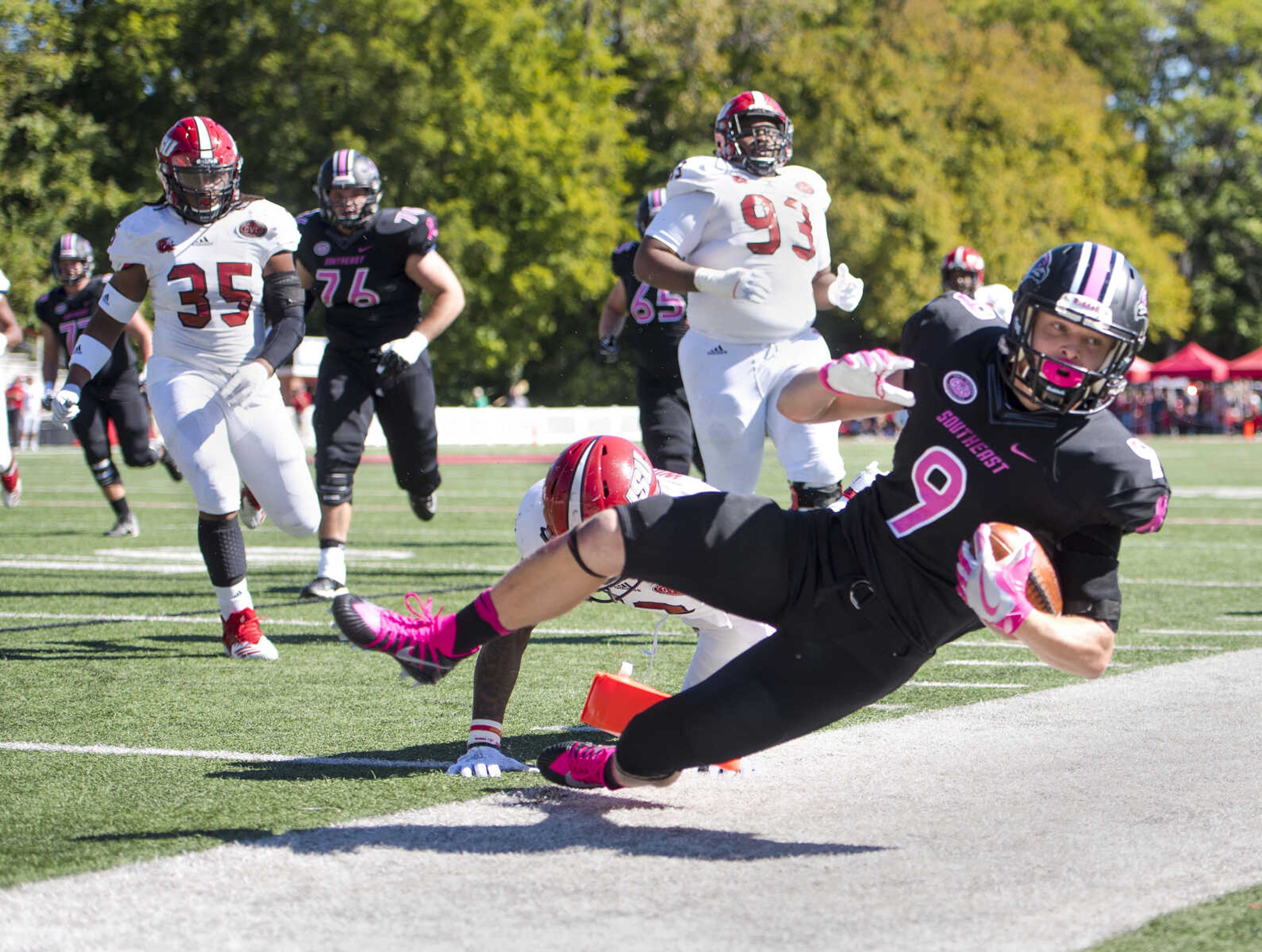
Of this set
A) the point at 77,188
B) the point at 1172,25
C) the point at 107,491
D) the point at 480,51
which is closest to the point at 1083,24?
the point at 1172,25

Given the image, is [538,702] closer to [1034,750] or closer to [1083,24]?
[1034,750]

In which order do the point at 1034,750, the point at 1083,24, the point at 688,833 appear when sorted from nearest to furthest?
the point at 688,833 → the point at 1034,750 → the point at 1083,24

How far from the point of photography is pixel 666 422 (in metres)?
7.96

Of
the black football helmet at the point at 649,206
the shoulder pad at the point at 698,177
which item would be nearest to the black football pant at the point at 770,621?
the shoulder pad at the point at 698,177

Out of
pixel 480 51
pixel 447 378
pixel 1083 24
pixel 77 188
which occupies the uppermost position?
pixel 1083 24

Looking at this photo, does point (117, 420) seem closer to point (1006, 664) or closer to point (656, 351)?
point (656, 351)

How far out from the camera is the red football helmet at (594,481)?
144 inches

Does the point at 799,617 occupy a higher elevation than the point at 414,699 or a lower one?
higher

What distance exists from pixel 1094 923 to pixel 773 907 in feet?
1.79

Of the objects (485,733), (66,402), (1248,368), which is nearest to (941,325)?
(485,733)

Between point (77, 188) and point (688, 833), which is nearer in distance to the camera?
point (688, 833)

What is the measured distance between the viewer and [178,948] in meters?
2.50

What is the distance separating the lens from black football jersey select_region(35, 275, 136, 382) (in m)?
11.0

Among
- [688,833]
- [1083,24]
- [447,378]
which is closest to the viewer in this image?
[688,833]
